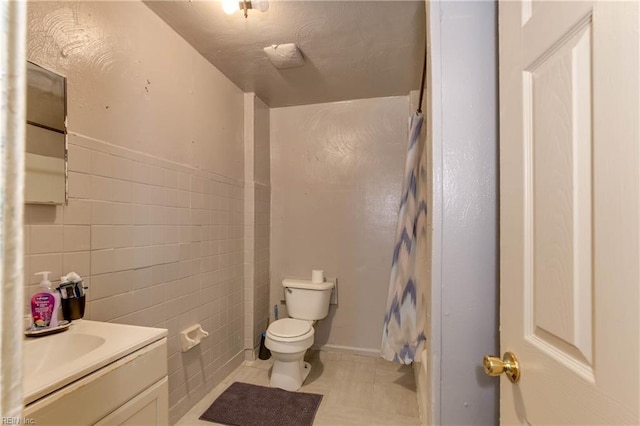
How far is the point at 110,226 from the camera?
1.37m

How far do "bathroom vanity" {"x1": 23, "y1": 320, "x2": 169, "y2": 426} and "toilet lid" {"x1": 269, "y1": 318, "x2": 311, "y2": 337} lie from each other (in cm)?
111

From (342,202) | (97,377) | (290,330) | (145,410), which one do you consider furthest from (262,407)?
(342,202)

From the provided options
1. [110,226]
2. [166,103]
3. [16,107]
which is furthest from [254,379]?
[16,107]

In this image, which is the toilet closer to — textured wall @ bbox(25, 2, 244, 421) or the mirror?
textured wall @ bbox(25, 2, 244, 421)

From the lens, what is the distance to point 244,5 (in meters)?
1.51

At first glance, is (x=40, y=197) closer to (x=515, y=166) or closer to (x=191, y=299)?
(x=191, y=299)

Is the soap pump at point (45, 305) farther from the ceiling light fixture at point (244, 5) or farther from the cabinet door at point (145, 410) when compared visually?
the ceiling light fixture at point (244, 5)

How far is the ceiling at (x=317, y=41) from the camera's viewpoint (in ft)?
5.22

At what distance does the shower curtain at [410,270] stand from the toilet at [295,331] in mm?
595

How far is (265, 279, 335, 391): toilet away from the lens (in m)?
2.07

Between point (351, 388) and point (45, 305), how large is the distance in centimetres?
183

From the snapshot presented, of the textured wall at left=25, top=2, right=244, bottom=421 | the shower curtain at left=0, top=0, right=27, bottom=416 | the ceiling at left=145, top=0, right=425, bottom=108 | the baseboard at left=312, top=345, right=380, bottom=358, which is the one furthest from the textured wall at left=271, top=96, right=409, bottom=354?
the shower curtain at left=0, top=0, right=27, bottom=416

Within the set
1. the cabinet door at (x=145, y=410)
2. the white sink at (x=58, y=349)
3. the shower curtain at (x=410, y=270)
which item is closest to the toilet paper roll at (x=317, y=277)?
the shower curtain at (x=410, y=270)

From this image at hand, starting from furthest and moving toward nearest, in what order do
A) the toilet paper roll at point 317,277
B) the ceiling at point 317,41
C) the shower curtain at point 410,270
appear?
the toilet paper roll at point 317,277 → the shower curtain at point 410,270 → the ceiling at point 317,41
